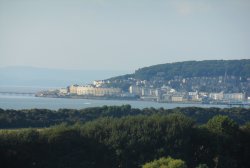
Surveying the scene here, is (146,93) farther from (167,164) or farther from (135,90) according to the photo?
(167,164)

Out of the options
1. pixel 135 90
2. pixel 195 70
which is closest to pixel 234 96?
pixel 135 90

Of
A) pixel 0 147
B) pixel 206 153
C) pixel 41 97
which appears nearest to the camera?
pixel 0 147

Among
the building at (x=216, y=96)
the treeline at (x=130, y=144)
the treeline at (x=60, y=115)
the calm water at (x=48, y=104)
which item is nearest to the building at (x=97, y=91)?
the calm water at (x=48, y=104)

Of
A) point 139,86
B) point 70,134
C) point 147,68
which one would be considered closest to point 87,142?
point 70,134

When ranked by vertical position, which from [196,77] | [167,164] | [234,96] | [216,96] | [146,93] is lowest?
[167,164]

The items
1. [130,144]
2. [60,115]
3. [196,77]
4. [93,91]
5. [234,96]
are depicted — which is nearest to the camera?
[130,144]

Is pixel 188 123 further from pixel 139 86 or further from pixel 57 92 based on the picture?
pixel 139 86
